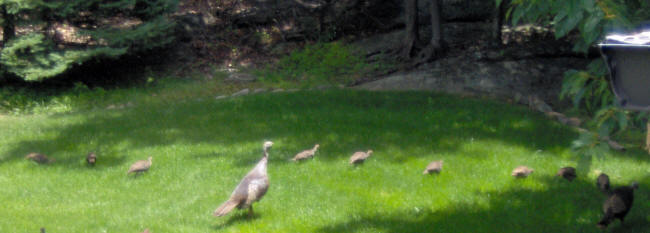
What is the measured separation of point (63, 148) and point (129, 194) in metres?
3.12

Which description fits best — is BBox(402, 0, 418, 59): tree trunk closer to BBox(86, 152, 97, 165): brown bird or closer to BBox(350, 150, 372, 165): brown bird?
BBox(350, 150, 372, 165): brown bird

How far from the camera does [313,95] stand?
13.9m

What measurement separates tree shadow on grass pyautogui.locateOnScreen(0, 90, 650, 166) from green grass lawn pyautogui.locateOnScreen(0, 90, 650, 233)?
0.13ft

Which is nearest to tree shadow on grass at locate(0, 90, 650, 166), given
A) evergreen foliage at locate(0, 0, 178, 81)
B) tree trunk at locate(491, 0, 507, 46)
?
evergreen foliage at locate(0, 0, 178, 81)

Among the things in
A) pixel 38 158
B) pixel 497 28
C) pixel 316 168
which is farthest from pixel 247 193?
pixel 497 28

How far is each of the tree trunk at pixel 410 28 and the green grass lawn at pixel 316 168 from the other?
410 cm

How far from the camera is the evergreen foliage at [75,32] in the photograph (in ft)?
49.4

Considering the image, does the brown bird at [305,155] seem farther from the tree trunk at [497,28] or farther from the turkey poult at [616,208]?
the tree trunk at [497,28]

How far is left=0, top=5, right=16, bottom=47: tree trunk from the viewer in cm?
1557

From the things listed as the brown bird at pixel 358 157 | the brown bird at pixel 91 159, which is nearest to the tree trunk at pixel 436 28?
the brown bird at pixel 358 157

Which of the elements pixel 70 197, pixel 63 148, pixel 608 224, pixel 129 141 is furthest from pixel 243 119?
pixel 608 224

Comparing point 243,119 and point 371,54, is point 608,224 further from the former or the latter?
point 371,54

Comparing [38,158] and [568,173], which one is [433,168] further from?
[38,158]

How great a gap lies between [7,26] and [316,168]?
10.7m
